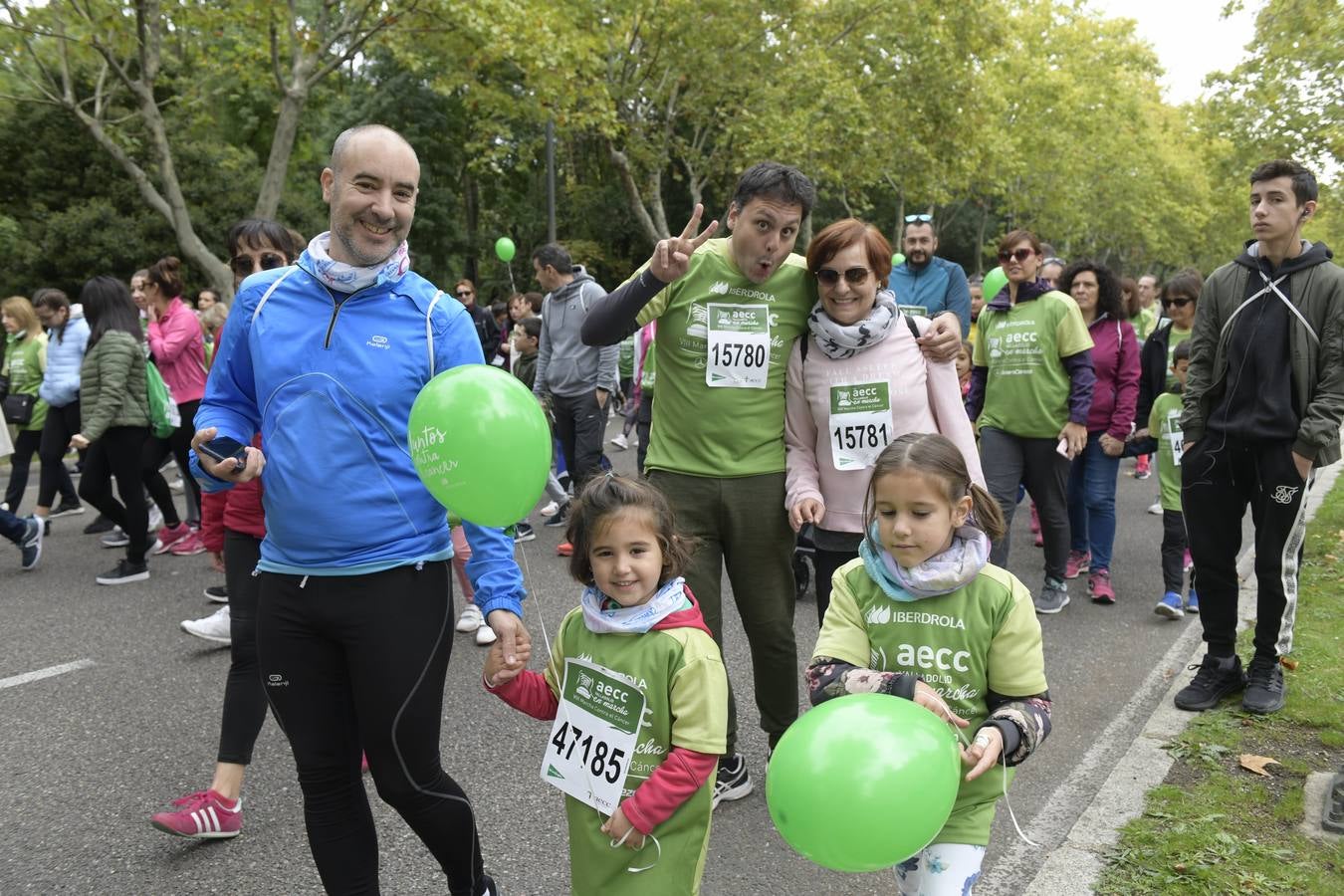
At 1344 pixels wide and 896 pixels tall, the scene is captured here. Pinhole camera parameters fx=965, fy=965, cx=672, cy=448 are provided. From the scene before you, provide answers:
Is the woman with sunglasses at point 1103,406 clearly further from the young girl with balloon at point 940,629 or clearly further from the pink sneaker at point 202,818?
the pink sneaker at point 202,818

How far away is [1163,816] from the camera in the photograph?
327 cm

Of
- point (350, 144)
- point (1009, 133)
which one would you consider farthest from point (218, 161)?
point (1009, 133)

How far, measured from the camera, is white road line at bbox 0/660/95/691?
492 centimetres

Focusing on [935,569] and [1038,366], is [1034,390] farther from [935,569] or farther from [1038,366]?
[935,569]

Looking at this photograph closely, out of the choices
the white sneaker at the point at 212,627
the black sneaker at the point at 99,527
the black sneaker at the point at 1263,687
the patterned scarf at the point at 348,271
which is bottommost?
the black sneaker at the point at 1263,687

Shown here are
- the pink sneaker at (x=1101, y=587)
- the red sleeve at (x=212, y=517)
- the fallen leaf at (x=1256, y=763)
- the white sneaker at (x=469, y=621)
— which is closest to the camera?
the fallen leaf at (x=1256, y=763)

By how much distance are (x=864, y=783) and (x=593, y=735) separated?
2.67 ft

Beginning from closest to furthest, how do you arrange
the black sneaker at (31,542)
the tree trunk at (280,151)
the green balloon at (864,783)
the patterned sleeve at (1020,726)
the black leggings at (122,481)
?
the green balloon at (864,783), the patterned sleeve at (1020,726), the black leggings at (122,481), the black sneaker at (31,542), the tree trunk at (280,151)

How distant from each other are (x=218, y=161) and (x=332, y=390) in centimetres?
2225

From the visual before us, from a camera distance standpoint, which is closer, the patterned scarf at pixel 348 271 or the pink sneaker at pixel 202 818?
the patterned scarf at pixel 348 271

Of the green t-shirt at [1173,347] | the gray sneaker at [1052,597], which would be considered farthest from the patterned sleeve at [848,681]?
the green t-shirt at [1173,347]

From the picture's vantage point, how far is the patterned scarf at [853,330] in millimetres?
3023

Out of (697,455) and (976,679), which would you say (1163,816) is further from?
(697,455)

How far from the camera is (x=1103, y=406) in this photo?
6324 mm
